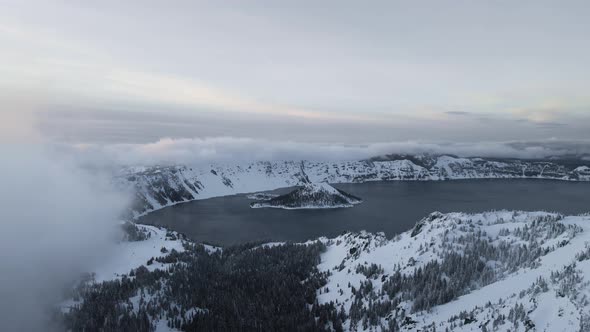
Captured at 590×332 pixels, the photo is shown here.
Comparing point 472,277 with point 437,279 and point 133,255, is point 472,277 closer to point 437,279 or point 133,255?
point 437,279

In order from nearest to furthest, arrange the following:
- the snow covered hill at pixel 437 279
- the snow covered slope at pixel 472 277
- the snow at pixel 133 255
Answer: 1. the snow covered slope at pixel 472 277
2. the snow covered hill at pixel 437 279
3. the snow at pixel 133 255

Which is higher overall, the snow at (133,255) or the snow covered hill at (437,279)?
the snow covered hill at (437,279)

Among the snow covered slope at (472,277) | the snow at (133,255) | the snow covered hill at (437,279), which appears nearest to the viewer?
the snow covered slope at (472,277)

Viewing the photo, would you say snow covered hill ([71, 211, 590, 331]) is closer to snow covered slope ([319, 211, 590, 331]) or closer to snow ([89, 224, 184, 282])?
snow covered slope ([319, 211, 590, 331])

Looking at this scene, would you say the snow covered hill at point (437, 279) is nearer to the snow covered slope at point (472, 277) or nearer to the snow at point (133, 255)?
the snow covered slope at point (472, 277)

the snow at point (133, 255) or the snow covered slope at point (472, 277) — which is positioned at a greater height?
the snow covered slope at point (472, 277)

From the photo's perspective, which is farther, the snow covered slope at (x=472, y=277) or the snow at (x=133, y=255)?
the snow at (x=133, y=255)

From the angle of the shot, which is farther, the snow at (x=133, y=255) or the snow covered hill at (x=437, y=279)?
the snow at (x=133, y=255)

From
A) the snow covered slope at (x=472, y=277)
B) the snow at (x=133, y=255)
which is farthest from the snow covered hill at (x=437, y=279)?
the snow at (x=133, y=255)

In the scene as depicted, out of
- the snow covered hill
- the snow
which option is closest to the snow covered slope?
the snow covered hill
